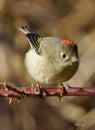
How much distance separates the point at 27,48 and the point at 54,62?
11.1ft

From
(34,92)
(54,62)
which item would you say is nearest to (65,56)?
(54,62)

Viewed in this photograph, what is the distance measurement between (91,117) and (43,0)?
2.56m

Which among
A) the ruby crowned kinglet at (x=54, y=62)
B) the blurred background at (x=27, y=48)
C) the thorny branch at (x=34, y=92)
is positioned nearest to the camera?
the thorny branch at (x=34, y=92)

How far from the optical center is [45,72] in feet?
14.4

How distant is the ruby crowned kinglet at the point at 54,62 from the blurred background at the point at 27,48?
2533 millimetres

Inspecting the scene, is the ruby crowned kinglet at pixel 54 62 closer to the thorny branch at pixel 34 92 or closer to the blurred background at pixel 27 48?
the thorny branch at pixel 34 92

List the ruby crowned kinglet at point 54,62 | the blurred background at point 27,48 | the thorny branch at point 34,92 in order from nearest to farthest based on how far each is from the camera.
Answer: the thorny branch at point 34,92 → the ruby crowned kinglet at point 54,62 → the blurred background at point 27,48

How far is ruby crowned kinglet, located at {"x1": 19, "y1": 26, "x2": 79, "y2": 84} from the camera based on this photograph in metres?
4.38

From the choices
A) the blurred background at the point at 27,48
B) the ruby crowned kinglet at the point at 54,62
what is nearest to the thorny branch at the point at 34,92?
the ruby crowned kinglet at the point at 54,62

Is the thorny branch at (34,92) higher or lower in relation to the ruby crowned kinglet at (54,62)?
lower

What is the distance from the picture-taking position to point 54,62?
447 centimetres

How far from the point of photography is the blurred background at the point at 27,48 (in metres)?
7.39

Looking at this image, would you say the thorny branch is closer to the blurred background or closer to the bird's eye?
the bird's eye

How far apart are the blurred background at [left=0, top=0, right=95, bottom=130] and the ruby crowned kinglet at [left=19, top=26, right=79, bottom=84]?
2.53 meters
